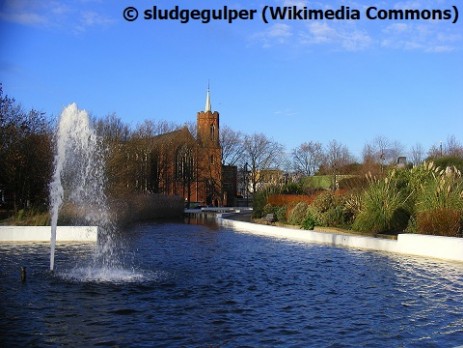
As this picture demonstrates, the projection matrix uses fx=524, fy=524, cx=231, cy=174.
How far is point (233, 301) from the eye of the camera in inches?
344

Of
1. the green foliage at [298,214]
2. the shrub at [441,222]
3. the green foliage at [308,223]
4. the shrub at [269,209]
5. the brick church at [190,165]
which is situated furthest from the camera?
the brick church at [190,165]

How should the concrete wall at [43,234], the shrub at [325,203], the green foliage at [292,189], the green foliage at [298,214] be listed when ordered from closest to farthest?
the concrete wall at [43,234] → the shrub at [325,203] → the green foliage at [298,214] → the green foliage at [292,189]

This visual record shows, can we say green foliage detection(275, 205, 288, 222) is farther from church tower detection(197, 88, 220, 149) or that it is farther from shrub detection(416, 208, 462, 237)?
church tower detection(197, 88, 220, 149)

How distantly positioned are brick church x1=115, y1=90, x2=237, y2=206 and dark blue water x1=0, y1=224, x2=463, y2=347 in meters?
30.8

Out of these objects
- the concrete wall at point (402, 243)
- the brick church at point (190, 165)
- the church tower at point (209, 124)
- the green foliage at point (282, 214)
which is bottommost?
the concrete wall at point (402, 243)

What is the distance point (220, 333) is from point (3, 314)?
322 cm

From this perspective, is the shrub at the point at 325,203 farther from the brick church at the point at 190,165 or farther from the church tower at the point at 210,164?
the church tower at the point at 210,164

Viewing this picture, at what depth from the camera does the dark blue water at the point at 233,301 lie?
6637mm

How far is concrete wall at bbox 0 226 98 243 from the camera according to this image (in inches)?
705

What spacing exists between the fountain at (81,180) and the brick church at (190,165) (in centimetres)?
1269

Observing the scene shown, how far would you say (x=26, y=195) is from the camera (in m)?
28.2

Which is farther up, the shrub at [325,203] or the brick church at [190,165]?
the brick church at [190,165]

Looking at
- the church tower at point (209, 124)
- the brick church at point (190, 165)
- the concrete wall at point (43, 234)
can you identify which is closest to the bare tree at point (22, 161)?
the concrete wall at point (43, 234)

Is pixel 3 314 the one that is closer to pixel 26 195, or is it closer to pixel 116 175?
pixel 26 195
